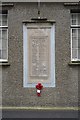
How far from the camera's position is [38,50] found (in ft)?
35.1

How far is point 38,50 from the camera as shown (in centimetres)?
1070

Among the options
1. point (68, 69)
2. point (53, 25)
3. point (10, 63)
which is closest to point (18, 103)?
point (10, 63)

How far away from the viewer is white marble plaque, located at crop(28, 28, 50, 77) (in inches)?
421

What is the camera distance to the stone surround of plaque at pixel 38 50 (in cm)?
1070

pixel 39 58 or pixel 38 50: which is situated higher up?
pixel 38 50

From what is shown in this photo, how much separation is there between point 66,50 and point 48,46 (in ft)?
2.17

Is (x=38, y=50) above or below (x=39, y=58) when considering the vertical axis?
above

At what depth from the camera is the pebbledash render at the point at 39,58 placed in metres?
10.7

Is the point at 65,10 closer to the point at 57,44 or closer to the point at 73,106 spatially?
the point at 57,44

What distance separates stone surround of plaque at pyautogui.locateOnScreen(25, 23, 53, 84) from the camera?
10695 mm

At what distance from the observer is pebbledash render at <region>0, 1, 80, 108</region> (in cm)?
1070

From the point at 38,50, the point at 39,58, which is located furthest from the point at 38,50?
the point at 39,58

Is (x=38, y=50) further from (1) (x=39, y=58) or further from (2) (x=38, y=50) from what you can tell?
(1) (x=39, y=58)

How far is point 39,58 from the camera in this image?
10719 millimetres
